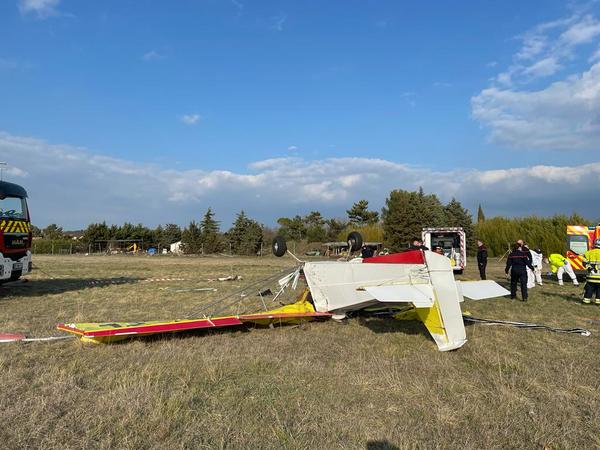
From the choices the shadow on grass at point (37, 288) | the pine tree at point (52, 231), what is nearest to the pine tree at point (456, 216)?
the shadow on grass at point (37, 288)

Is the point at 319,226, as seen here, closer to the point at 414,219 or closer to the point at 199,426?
the point at 414,219

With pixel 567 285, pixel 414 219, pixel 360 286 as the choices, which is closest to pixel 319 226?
pixel 414 219

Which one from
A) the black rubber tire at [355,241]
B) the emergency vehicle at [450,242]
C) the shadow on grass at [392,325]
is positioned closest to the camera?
the shadow on grass at [392,325]

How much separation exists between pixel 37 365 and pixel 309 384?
364 cm

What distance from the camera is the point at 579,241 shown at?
64.6 ft

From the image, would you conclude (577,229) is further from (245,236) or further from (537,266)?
(245,236)

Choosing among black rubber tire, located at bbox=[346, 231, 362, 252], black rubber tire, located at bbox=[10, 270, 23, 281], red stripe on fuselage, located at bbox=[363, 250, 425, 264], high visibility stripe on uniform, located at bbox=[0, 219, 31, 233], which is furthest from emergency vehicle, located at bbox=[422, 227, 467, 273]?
black rubber tire, located at bbox=[10, 270, 23, 281]

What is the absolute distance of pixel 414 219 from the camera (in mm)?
50250

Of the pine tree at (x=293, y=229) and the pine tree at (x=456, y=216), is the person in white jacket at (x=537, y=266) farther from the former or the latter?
the pine tree at (x=293, y=229)

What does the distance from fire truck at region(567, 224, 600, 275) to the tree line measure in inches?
1010

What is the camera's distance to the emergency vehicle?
80.6ft

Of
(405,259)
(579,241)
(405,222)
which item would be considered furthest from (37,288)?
(405,222)

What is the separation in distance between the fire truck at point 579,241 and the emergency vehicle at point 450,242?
540cm

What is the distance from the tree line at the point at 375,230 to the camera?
45.7 metres
